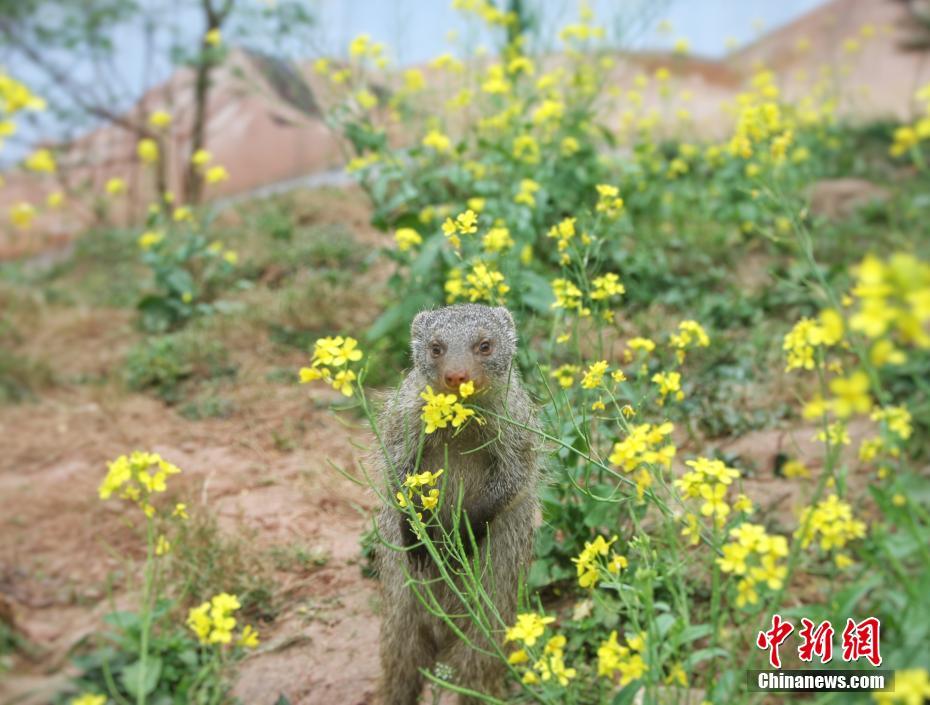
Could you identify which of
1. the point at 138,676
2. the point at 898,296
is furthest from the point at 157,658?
the point at 898,296

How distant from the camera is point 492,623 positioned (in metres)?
2.90

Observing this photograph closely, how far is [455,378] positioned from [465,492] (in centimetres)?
48

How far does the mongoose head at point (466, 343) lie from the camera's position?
279 cm

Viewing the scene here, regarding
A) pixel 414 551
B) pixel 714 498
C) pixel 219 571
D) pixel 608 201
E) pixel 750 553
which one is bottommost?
pixel 219 571

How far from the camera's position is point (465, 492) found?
287 centimetres

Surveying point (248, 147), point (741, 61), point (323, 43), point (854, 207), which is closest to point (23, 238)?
point (248, 147)

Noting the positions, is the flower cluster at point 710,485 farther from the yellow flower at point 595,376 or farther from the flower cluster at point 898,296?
the flower cluster at point 898,296

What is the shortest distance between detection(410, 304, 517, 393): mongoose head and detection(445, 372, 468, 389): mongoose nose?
73 mm

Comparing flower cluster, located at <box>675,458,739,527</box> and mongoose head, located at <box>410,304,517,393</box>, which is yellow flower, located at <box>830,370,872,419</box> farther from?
mongoose head, located at <box>410,304,517,393</box>

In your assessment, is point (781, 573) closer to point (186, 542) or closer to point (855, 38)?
point (186, 542)

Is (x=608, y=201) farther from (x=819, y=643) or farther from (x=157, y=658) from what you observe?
(x=157, y=658)

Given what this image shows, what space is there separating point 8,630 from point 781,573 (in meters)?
2.98

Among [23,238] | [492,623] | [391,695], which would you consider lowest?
[391,695]

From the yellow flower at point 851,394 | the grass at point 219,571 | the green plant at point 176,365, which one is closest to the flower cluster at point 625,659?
the yellow flower at point 851,394
